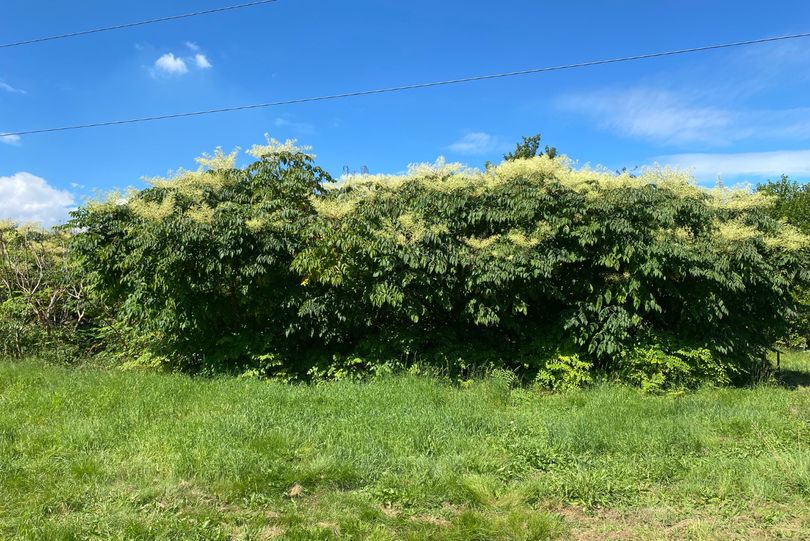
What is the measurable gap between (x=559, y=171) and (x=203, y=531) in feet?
19.3

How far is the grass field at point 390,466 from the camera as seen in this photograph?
3238 mm

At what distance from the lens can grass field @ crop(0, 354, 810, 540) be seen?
3.24 meters

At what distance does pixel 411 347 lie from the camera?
24.2 feet

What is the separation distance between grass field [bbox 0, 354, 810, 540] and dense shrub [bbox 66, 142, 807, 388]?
144cm

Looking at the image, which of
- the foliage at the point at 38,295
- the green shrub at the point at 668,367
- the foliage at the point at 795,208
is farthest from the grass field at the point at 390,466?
the foliage at the point at 795,208

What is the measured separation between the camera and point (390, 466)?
161 inches

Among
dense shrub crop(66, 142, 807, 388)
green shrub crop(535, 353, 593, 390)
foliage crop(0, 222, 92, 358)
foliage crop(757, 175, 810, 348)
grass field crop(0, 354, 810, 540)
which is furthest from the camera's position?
foliage crop(757, 175, 810, 348)

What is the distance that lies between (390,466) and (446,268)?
311 centimetres

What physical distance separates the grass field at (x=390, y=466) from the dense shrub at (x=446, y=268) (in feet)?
4.74

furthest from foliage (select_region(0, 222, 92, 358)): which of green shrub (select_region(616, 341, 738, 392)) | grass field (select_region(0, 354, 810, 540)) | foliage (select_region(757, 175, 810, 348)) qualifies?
foliage (select_region(757, 175, 810, 348))

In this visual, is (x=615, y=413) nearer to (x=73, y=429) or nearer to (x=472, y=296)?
(x=472, y=296)

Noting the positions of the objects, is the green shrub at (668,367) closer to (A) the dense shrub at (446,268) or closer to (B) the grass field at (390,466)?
(A) the dense shrub at (446,268)

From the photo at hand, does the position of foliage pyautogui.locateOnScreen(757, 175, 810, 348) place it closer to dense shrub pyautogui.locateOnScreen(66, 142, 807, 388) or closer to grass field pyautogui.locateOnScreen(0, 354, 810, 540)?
dense shrub pyautogui.locateOnScreen(66, 142, 807, 388)

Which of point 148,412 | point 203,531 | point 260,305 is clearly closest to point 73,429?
point 148,412
